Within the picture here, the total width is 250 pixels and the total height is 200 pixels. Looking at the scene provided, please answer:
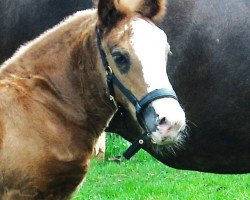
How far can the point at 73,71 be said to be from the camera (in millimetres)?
4680

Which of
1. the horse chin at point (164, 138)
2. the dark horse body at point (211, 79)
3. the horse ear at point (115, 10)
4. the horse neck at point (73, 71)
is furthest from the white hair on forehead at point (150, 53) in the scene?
the dark horse body at point (211, 79)

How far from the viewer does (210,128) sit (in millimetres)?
5461

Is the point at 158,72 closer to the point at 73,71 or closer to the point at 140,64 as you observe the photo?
the point at 140,64

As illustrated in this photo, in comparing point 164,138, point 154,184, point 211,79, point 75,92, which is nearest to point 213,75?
point 211,79

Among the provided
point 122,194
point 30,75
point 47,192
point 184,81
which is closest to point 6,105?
point 30,75

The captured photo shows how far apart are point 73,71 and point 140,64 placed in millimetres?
529

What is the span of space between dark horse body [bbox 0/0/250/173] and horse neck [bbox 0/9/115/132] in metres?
0.64

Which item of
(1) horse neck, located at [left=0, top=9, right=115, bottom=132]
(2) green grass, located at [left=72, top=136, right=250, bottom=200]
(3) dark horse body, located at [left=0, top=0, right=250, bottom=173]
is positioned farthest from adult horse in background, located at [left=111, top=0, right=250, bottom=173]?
(2) green grass, located at [left=72, top=136, right=250, bottom=200]

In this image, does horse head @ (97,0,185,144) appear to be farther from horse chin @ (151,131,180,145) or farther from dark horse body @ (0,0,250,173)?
dark horse body @ (0,0,250,173)

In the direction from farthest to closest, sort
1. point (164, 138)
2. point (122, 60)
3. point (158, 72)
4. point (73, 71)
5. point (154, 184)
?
point (154, 184) < point (73, 71) < point (122, 60) < point (158, 72) < point (164, 138)

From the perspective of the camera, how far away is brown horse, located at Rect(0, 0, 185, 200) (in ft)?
14.2

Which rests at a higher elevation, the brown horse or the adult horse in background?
the brown horse

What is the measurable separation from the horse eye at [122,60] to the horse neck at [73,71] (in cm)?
22

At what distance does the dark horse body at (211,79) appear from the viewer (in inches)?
211
